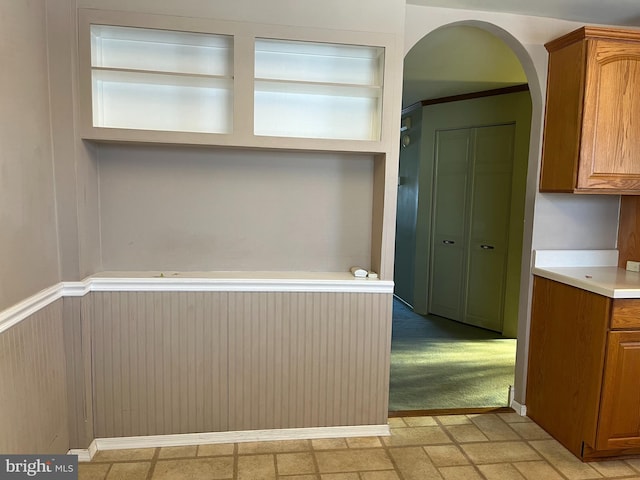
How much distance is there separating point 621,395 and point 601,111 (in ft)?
4.87

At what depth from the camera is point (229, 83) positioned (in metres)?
2.27

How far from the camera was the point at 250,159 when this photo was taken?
244 cm

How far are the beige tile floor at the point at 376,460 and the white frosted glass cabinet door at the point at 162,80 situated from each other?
1.70 m

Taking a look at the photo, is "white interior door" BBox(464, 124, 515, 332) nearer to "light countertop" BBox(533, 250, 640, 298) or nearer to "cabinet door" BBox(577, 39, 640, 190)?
"light countertop" BBox(533, 250, 640, 298)

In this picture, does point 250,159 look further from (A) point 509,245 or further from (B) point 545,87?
(A) point 509,245

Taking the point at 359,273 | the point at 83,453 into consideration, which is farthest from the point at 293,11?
the point at 83,453

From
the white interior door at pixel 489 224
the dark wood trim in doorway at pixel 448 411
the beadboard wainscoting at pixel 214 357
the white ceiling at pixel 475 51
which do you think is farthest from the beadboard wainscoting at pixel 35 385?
the white interior door at pixel 489 224

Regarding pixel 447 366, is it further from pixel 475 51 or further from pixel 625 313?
pixel 475 51

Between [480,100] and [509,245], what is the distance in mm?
1536

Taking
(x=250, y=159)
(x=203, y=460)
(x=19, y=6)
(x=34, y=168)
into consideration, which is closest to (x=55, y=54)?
(x=19, y=6)

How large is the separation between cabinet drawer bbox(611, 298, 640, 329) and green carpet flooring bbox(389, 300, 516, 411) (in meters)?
1.09

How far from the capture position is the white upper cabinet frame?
6.97 feet

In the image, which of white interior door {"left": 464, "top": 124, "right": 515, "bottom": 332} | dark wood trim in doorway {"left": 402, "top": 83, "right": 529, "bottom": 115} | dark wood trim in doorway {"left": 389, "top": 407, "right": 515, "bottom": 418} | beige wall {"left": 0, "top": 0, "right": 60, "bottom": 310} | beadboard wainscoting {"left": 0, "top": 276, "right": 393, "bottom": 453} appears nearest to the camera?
beige wall {"left": 0, "top": 0, "right": 60, "bottom": 310}

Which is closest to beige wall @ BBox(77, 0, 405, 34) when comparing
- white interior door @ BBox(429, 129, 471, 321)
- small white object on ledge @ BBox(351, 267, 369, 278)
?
small white object on ledge @ BBox(351, 267, 369, 278)
